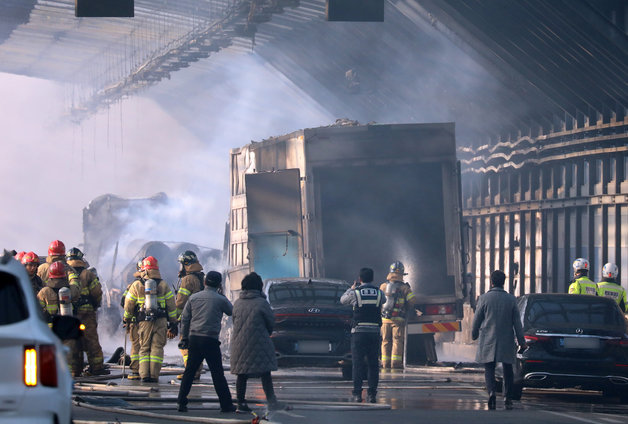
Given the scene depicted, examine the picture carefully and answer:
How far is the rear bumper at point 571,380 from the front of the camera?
44.5 feet

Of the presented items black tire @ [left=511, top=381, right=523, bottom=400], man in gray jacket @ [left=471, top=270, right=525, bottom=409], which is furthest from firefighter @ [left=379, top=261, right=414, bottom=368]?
man in gray jacket @ [left=471, top=270, right=525, bottom=409]

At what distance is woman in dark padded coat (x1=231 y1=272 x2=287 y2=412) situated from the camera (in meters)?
11.5

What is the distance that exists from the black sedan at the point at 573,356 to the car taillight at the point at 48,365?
883 centimetres

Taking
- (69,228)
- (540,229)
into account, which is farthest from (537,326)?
(69,228)

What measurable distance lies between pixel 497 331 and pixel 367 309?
1487mm

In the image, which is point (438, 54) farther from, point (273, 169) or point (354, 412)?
point (354, 412)

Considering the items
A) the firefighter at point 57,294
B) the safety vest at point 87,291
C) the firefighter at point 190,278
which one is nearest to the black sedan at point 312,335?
the firefighter at point 190,278

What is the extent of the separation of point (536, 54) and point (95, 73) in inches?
1217

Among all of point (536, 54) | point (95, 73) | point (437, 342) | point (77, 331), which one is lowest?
point (437, 342)

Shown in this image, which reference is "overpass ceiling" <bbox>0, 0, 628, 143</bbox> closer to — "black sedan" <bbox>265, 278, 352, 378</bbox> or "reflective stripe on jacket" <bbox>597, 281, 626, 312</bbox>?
"reflective stripe on jacket" <bbox>597, 281, 626, 312</bbox>

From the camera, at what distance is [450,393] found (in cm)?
1454

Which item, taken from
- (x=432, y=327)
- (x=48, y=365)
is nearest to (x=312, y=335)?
(x=432, y=327)

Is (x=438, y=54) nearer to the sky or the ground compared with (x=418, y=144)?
nearer to the sky

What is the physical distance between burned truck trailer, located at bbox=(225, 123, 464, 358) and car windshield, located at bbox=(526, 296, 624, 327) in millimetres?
4996
